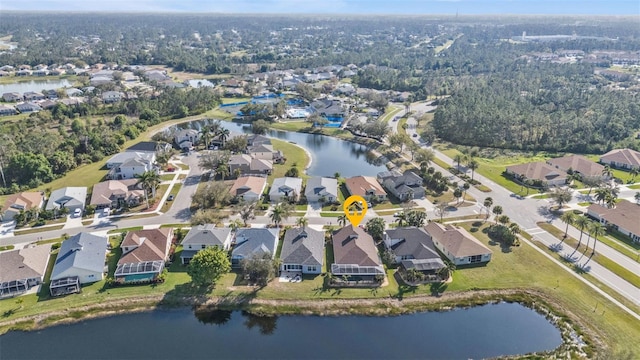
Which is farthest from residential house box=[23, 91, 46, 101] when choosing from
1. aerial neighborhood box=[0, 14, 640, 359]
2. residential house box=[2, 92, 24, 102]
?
aerial neighborhood box=[0, 14, 640, 359]

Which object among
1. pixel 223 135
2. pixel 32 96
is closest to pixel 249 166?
pixel 223 135

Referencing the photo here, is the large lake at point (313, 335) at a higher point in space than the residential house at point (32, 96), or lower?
lower

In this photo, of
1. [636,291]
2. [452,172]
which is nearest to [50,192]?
[452,172]

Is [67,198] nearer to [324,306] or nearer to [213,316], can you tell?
[213,316]

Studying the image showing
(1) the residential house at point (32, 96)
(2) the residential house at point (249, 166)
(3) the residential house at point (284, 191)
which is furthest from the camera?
(1) the residential house at point (32, 96)

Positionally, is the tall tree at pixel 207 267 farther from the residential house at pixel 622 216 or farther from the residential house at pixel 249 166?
the residential house at pixel 622 216

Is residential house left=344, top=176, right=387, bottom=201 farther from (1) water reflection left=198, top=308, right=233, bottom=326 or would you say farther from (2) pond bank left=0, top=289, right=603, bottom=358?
(1) water reflection left=198, top=308, right=233, bottom=326

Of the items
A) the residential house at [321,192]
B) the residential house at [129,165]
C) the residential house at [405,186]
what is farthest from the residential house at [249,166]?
the residential house at [405,186]
